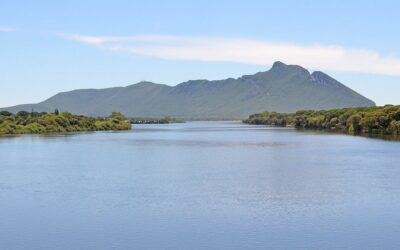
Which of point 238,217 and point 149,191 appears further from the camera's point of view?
point 149,191

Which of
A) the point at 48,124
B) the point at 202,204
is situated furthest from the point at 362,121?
the point at 202,204

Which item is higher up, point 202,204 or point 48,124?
point 48,124

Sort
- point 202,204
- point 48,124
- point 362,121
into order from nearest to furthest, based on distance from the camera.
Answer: point 202,204 → point 362,121 → point 48,124

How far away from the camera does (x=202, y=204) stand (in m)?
34.3

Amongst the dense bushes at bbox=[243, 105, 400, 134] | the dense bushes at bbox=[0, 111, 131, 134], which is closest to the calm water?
the dense bushes at bbox=[243, 105, 400, 134]

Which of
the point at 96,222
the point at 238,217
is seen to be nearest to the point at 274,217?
the point at 238,217

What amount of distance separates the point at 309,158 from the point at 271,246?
37.8 meters

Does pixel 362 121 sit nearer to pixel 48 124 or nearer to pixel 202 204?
pixel 48 124

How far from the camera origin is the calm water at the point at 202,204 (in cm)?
2677

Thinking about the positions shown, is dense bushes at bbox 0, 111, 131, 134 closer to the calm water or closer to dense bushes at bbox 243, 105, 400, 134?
dense bushes at bbox 243, 105, 400, 134

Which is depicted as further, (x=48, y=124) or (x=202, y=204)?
(x=48, y=124)

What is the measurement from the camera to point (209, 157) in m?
64.8

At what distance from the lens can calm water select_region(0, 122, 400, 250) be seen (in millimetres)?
26766

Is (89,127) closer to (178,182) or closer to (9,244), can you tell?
(178,182)
